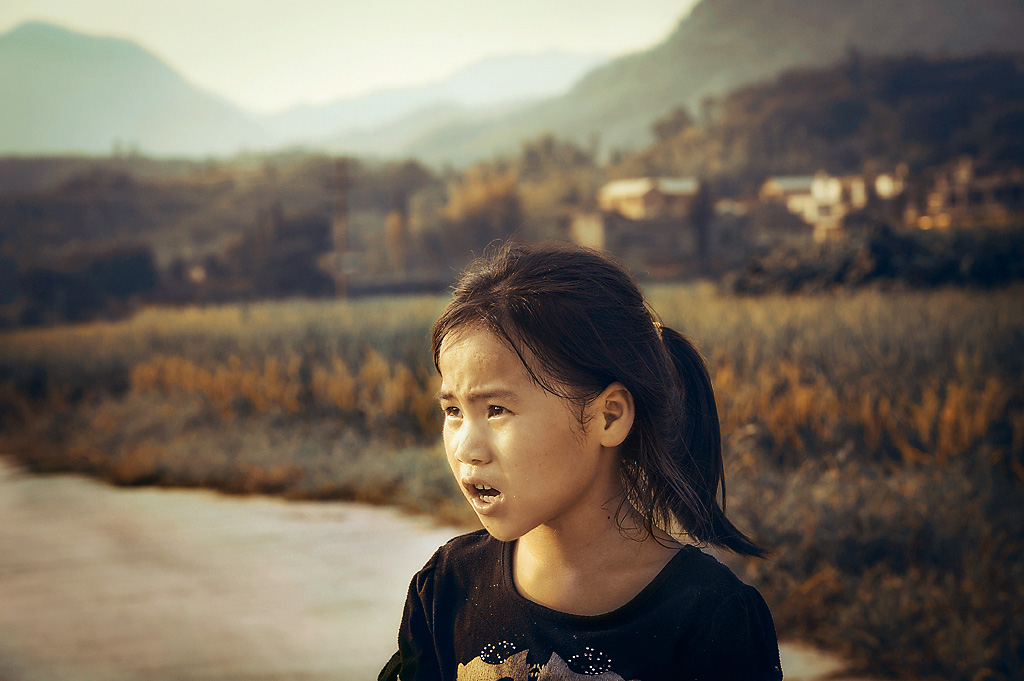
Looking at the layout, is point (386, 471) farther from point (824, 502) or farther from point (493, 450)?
point (493, 450)

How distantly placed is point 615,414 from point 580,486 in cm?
11

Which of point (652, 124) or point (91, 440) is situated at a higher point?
point (652, 124)

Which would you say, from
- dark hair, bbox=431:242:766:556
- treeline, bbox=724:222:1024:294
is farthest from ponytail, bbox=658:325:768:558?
treeline, bbox=724:222:1024:294

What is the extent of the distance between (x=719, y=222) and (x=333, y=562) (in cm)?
1880

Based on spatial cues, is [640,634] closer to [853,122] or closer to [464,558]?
[464,558]

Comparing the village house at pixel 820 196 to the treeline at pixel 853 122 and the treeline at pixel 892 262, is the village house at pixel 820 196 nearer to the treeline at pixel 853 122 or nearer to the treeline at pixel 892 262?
the treeline at pixel 853 122

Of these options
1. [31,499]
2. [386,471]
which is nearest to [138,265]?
[31,499]

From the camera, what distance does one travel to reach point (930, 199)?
13336 mm

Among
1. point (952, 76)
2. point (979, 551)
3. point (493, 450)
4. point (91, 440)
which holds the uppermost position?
point (952, 76)

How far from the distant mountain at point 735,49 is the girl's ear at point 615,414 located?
419 inches

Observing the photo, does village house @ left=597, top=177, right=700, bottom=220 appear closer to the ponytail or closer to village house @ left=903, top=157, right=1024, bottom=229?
village house @ left=903, top=157, right=1024, bottom=229

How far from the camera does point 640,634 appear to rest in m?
1.06

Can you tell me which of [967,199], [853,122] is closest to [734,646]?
[967,199]

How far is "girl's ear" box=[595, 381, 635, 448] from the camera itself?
1.10m
